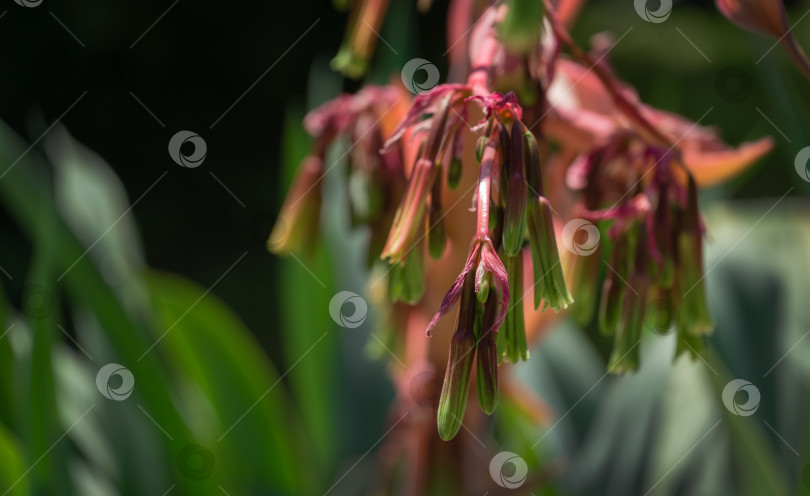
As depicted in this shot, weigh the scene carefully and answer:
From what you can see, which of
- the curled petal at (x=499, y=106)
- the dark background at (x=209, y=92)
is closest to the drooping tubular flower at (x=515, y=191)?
the curled petal at (x=499, y=106)

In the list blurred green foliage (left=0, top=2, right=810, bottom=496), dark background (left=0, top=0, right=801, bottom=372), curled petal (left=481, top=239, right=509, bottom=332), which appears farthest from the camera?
dark background (left=0, top=0, right=801, bottom=372)

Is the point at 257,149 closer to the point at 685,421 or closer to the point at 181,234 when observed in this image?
the point at 181,234

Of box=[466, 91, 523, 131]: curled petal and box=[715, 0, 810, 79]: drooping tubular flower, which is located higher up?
box=[466, 91, 523, 131]: curled petal

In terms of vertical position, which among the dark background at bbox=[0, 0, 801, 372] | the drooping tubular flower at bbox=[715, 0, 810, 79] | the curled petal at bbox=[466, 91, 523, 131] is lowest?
the drooping tubular flower at bbox=[715, 0, 810, 79]

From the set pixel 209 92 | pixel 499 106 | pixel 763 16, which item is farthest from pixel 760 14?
pixel 209 92

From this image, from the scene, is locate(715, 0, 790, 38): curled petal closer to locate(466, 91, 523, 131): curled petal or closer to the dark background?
locate(466, 91, 523, 131): curled petal

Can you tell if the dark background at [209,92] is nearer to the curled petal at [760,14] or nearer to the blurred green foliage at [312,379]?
the blurred green foliage at [312,379]

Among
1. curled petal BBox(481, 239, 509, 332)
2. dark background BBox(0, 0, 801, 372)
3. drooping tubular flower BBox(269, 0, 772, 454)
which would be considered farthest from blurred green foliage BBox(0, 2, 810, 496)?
dark background BBox(0, 0, 801, 372)

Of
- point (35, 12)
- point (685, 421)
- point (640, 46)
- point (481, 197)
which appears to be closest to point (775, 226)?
point (685, 421)

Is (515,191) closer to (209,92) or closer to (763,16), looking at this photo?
(763,16)
